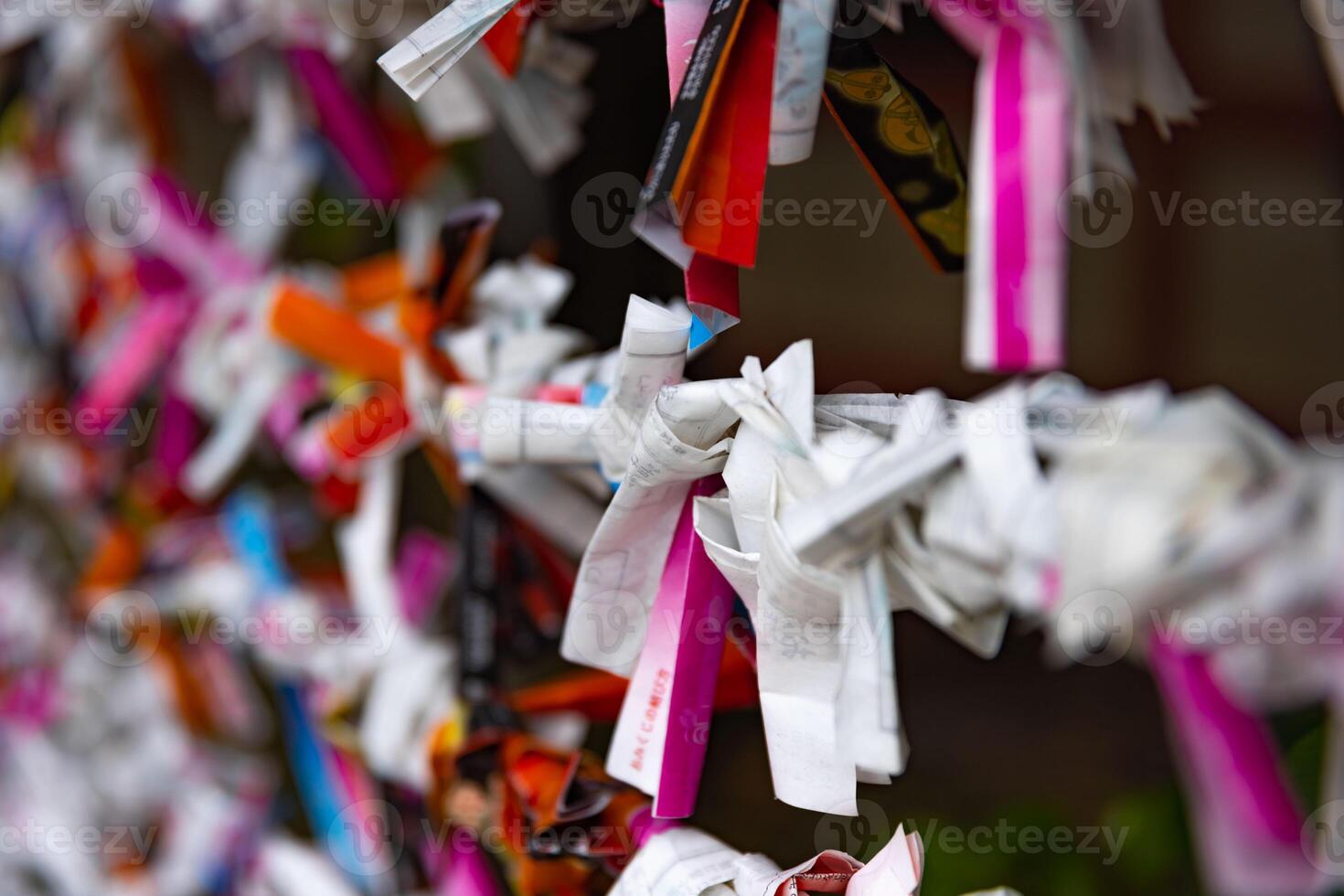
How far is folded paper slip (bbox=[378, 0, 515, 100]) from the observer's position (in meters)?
0.28

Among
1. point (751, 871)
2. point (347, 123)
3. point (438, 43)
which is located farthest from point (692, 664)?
point (347, 123)

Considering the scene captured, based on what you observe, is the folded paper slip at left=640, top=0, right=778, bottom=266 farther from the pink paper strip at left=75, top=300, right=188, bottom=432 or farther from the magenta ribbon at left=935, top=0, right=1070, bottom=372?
the pink paper strip at left=75, top=300, right=188, bottom=432

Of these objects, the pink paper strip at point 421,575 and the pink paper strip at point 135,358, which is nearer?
the pink paper strip at point 421,575

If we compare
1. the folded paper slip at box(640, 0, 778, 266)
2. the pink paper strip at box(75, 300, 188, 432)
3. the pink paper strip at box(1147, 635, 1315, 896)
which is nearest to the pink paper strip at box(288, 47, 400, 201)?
the pink paper strip at box(75, 300, 188, 432)

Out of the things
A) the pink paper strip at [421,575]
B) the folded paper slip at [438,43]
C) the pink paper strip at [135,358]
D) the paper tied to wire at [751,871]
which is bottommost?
the pink paper strip at [421,575]

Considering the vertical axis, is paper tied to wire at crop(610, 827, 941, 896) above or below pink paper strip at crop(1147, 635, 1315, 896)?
below

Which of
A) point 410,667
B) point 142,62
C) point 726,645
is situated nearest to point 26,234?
point 142,62

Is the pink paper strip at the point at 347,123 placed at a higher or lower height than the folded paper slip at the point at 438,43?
lower

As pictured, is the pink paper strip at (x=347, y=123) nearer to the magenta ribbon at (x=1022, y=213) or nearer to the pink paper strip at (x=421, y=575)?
the pink paper strip at (x=421, y=575)

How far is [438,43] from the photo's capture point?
0.28 meters

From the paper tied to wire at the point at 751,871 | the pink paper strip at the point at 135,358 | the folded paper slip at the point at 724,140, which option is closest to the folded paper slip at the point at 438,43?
the folded paper slip at the point at 724,140

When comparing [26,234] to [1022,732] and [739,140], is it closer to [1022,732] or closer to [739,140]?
[739,140]

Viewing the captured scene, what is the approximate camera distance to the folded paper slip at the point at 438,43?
0.28 metres

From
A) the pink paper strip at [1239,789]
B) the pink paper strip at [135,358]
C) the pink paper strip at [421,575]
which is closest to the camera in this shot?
the pink paper strip at [1239,789]
